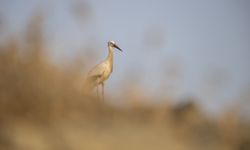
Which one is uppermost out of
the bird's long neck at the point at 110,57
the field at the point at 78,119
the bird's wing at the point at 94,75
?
the bird's long neck at the point at 110,57

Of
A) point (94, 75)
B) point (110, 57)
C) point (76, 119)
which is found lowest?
point (76, 119)

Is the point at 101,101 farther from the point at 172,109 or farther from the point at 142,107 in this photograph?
the point at 172,109

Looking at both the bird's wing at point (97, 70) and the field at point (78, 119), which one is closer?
the field at point (78, 119)

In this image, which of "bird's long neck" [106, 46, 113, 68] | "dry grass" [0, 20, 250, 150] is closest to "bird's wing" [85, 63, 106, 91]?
"bird's long neck" [106, 46, 113, 68]

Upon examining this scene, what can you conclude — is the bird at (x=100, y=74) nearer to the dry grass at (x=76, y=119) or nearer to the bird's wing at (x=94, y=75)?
the bird's wing at (x=94, y=75)

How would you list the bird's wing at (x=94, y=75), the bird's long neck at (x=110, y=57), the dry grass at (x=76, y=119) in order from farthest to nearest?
the bird's long neck at (x=110, y=57) → the bird's wing at (x=94, y=75) → the dry grass at (x=76, y=119)

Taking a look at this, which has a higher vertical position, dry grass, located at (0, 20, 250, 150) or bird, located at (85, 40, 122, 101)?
bird, located at (85, 40, 122, 101)

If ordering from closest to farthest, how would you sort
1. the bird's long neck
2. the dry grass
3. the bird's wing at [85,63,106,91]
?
the dry grass
the bird's wing at [85,63,106,91]
the bird's long neck

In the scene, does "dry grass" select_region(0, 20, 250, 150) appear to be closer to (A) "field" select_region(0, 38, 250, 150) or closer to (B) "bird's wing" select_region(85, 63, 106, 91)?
(A) "field" select_region(0, 38, 250, 150)

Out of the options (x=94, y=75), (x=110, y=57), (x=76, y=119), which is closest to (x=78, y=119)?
(x=76, y=119)

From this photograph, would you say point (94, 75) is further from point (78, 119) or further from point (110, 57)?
point (78, 119)

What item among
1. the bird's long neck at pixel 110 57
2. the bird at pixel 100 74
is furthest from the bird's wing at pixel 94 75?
the bird's long neck at pixel 110 57

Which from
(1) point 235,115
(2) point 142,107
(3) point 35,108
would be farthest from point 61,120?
(1) point 235,115

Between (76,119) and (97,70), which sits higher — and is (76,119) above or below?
below
